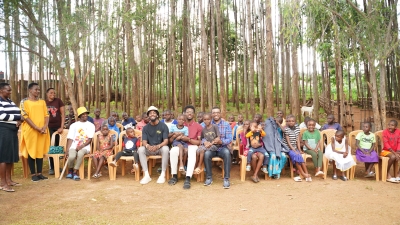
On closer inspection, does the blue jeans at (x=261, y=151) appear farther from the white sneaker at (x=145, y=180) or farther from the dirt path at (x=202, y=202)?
the white sneaker at (x=145, y=180)

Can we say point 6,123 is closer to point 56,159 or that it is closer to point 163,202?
point 56,159

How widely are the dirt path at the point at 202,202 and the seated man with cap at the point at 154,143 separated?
26 centimetres

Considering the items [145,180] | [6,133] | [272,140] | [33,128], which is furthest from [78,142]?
[272,140]

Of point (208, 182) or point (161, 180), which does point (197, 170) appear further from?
point (161, 180)

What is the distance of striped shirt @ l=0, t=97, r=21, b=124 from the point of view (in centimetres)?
468

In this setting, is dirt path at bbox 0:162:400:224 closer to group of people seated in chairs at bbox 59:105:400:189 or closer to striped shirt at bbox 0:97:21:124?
group of people seated in chairs at bbox 59:105:400:189

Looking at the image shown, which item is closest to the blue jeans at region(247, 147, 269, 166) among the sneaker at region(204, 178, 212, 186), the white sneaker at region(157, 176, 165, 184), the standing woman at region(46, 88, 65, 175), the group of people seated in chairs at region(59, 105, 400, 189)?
the group of people seated in chairs at region(59, 105, 400, 189)

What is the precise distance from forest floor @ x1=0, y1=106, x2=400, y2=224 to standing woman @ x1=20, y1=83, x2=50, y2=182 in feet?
1.28

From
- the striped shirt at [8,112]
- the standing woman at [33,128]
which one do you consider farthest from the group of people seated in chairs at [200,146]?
the striped shirt at [8,112]

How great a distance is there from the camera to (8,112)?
472 centimetres

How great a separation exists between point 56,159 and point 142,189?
5.68 ft

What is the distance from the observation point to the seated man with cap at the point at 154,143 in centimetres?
539

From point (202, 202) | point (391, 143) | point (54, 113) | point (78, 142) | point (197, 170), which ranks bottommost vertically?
point (202, 202)

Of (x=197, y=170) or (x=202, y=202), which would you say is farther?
(x=197, y=170)
